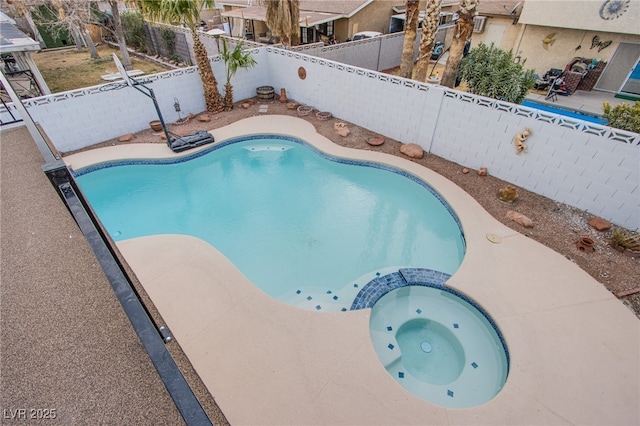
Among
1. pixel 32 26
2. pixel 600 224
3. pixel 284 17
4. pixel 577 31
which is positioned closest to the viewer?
pixel 600 224

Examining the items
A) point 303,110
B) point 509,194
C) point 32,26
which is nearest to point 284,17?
point 303,110

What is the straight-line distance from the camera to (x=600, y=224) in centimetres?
791

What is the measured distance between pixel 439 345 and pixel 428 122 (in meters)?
7.66

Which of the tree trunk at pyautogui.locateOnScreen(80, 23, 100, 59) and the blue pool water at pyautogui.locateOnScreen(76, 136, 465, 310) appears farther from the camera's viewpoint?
the tree trunk at pyautogui.locateOnScreen(80, 23, 100, 59)

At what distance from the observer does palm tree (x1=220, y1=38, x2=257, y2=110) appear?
44.0ft

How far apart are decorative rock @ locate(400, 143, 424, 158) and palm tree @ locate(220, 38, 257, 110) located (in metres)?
7.96

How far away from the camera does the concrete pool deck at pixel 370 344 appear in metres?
4.75

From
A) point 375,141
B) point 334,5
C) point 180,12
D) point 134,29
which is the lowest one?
point 375,141

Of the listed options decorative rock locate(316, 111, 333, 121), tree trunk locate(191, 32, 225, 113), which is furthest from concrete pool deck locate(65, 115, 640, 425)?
tree trunk locate(191, 32, 225, 113)

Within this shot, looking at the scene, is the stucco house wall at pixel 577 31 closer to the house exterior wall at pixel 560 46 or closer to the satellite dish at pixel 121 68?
the house exterior wall at pixel 560 46

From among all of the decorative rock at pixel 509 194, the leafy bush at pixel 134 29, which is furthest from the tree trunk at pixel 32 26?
the decorative rock at pixel 509 194

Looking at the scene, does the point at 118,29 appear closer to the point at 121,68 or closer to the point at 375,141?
the point at 121,68

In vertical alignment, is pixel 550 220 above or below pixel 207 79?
below

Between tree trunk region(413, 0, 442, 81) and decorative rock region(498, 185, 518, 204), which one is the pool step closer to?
decorative rock region(498, 185, 518, 204)
